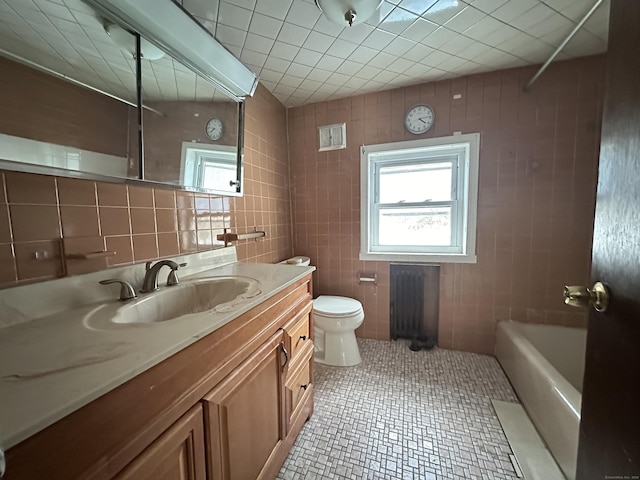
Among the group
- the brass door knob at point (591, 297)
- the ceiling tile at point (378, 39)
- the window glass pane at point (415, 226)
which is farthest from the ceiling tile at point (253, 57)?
the brass door knob at point (591, 297)

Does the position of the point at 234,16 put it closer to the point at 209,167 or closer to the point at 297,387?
the point at 209,167

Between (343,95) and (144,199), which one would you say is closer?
(144,199)

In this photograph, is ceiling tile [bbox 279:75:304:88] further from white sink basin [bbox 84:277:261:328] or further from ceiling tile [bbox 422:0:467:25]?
white sink basin [bbox 84:277:261:328]

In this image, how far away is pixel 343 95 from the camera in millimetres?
1988

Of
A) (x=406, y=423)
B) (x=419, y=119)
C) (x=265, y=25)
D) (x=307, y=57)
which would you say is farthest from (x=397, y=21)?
(x=406, y=423)

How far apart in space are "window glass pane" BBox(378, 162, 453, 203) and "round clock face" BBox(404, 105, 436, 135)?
279mm

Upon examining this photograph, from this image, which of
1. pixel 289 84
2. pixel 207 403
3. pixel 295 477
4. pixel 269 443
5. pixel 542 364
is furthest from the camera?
pixel 289 84

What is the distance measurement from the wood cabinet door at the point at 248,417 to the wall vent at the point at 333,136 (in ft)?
5.41

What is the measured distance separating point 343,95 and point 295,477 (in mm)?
2433

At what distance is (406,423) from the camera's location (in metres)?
1.28

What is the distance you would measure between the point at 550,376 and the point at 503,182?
124cm

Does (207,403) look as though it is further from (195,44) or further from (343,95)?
(343,95)

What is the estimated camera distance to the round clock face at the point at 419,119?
1.84 m

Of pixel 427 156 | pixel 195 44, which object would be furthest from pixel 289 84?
pixel 427 156
